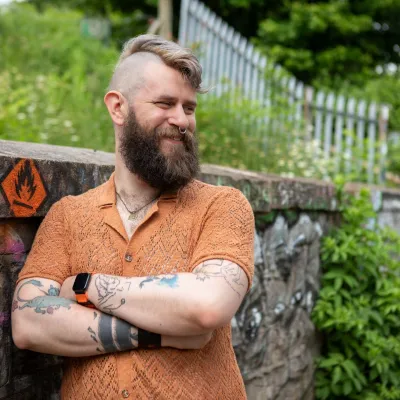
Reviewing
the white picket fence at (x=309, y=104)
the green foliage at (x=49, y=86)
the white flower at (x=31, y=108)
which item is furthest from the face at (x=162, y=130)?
the white picket fence at (x=309, y=104)

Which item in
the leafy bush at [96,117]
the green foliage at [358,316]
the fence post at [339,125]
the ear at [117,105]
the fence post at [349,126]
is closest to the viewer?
the ear at [117,105]

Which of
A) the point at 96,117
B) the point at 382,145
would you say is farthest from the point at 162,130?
the point at 382,145

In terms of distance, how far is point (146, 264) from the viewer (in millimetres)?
1961

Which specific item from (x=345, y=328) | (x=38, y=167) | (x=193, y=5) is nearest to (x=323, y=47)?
(x=193, y=5)

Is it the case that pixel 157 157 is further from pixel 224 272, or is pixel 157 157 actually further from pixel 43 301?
pixel 43 301

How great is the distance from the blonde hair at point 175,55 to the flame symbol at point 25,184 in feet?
1.79

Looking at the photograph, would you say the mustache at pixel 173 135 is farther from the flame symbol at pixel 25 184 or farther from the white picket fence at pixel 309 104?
the white picket fence at pixel 309 104

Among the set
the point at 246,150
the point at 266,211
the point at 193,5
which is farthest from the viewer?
the point at 193,5

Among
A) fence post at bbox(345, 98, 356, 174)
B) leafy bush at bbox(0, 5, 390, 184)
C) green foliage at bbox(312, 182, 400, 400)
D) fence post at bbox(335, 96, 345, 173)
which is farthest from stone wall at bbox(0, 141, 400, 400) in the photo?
fence post at bbox(335, 96, 345, 173)

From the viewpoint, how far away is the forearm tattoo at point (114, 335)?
71.8 inches

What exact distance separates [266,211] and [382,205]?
229cm

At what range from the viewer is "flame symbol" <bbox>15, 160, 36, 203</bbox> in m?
2.03

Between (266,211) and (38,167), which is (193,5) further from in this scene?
(38,167)

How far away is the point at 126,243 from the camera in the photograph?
6.58 feet
